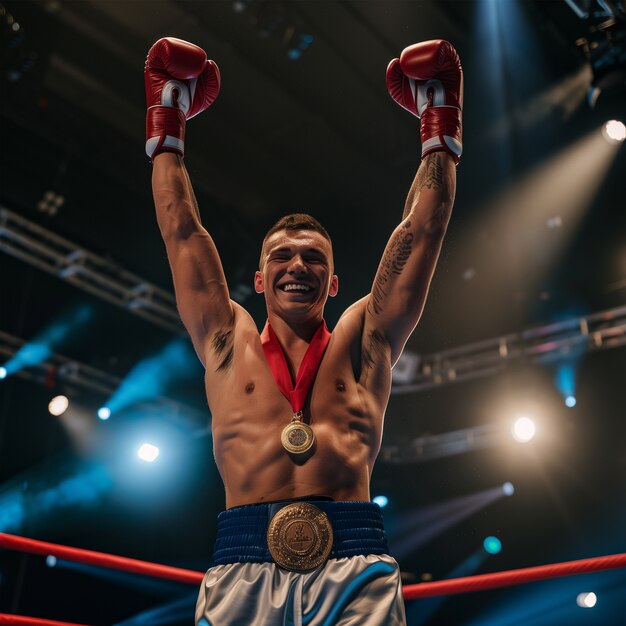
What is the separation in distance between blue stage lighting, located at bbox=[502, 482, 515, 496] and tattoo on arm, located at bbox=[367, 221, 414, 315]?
6.15 m

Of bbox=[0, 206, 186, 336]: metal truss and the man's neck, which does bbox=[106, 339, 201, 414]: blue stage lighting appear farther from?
the man's neck

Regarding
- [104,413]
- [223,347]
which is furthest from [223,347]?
[104,413]

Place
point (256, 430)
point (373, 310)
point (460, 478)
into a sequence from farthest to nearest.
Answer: point (460, 478), point (373, 310), point (256, 430)

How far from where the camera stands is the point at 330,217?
22.7 feet

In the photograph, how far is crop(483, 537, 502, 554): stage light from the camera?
7.75m

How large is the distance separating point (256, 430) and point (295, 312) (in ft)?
1.25

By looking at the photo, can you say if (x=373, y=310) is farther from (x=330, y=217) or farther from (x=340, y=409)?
(x=330, y=217)

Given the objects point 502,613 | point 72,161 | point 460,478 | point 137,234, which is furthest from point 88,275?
point 502,613

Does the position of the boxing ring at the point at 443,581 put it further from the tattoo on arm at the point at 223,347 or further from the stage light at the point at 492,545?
the stage light at the point at 492,545

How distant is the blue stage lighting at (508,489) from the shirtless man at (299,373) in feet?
19.6

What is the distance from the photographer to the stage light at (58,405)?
7352mm

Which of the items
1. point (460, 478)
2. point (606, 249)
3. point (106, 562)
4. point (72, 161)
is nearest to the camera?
point (106, 562)

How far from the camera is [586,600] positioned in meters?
6.87

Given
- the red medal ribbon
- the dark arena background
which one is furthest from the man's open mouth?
the dark arena background
